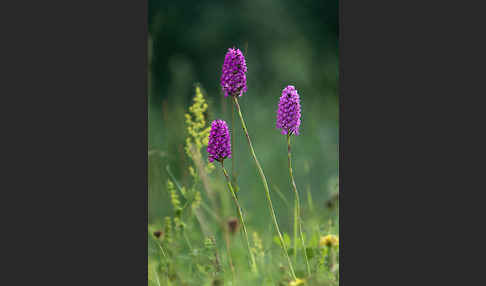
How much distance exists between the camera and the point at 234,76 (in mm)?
4332

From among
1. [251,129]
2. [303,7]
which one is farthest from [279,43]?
[251,129]

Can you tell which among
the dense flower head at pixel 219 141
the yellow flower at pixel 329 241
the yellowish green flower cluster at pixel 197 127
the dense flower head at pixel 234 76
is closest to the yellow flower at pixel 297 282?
the yellow flower at pixel 329 241

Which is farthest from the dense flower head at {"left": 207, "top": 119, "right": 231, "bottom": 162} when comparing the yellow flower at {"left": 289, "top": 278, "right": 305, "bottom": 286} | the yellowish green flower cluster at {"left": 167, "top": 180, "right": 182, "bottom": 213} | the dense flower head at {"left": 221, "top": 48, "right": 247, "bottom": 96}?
the yellow flower at {"left": 289, "top": 278, "right": 305, "bottom": 286}

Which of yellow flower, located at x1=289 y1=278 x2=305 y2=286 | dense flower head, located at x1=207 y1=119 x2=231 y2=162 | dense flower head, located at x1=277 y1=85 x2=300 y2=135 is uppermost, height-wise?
dense flower head, located at x1=277 y1=85 x2=300 y2=135

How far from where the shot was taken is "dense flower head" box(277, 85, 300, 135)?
14.3 ft

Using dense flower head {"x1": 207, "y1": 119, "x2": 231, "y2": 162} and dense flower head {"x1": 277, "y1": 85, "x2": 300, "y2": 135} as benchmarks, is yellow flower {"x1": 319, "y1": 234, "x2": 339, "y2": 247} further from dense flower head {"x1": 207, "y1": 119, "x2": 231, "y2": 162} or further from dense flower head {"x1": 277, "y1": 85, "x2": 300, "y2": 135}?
dense flower head {"x1": 207, "y1": 119, "x2": 231, "y2": 162}

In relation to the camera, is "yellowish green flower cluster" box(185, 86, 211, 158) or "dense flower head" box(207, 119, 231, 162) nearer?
"dense flower head" box(207, 119, 231, 162)

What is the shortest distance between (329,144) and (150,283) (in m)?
1.76

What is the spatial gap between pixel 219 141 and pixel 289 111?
1.71ft

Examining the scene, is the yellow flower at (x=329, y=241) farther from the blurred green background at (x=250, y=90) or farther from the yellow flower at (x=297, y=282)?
the yellow flower at (x=297, y=282)

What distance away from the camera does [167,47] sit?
5008mm

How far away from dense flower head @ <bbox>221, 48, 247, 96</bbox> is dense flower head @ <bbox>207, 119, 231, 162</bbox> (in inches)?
9.0

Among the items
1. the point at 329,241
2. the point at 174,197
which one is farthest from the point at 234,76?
the point at 329,241

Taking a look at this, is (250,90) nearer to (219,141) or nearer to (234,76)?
(234,76)
